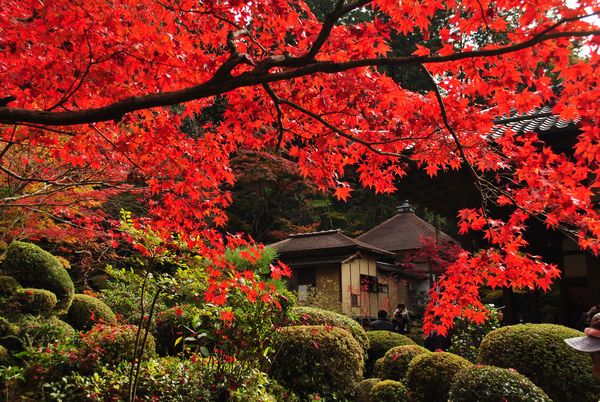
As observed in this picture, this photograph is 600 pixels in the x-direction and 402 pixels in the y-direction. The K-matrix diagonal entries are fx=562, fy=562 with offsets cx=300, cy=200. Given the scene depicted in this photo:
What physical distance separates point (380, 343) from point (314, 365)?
266cm

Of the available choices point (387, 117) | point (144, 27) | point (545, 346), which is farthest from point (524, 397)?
point (144, 27)

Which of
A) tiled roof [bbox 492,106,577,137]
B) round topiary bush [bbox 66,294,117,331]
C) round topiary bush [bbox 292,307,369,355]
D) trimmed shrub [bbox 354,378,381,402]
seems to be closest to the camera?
tiled roof [bbox 492,106,577,137]

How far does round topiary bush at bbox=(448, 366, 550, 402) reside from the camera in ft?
19.7

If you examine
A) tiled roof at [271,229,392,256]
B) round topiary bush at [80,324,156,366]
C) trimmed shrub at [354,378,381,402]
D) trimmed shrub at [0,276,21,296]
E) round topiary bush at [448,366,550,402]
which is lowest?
trimmed shrub at [354,378,381,402]

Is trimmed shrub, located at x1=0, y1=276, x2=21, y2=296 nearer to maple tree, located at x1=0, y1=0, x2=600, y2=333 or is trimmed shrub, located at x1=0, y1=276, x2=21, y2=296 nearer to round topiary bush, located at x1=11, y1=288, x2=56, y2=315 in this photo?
round topiary bush, located at x1=11, y1=288, x2=56, y2=315

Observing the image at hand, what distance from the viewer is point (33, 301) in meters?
9.60

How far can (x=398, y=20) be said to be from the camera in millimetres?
4859

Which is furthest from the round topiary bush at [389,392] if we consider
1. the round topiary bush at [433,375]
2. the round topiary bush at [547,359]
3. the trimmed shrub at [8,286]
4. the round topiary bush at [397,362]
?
the trimmed shrub at [8,286]

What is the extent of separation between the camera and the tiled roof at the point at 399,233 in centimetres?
2514

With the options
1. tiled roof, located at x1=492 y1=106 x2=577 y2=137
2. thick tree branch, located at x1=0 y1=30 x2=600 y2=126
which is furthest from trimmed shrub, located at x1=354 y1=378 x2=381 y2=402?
thick tree branch, located at x1=0 y1=30 x2=600 y2=126

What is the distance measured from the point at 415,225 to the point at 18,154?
19.6 meters

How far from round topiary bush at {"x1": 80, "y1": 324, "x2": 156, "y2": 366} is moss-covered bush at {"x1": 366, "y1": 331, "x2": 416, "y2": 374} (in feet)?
17.8

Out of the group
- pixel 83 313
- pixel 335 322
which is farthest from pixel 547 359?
pixel 83 313

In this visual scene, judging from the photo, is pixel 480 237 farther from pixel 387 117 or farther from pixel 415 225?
pixel 415 225
